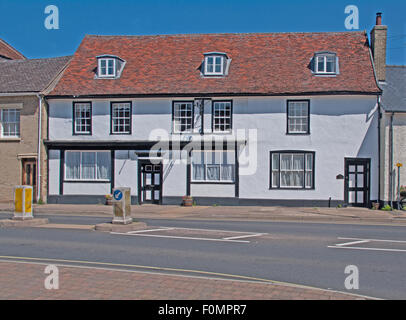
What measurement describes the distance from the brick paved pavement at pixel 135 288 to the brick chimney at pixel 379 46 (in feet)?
68.5

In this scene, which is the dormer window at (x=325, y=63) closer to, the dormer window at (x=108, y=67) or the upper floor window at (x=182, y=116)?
the upper floor window at (x=182, y=116)

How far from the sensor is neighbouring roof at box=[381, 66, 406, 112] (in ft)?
75.9

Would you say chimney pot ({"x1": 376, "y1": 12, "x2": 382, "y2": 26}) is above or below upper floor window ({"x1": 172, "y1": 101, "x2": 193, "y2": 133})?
above

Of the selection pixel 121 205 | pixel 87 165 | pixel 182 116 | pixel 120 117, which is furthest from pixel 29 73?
pixel 121 205

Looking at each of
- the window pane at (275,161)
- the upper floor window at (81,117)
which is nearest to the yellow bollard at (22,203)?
the upper floor window at (81,117)

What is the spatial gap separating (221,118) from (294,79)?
4382mm

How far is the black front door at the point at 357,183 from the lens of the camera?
23453 millimetres

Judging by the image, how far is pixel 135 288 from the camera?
6.81 metres

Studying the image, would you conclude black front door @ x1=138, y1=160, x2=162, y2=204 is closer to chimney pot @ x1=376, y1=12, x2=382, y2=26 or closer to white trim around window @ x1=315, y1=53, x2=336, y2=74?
white trim around window @ x1=315, y1=53, x2=336, y2=74

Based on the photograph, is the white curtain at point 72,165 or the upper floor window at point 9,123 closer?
the white curtain at point 72,165

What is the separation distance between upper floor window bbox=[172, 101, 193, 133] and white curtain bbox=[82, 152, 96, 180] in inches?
193

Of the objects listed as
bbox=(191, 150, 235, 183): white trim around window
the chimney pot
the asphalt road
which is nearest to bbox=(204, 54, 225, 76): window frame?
bbox=(191, 150, 235, 183): white trim around window
